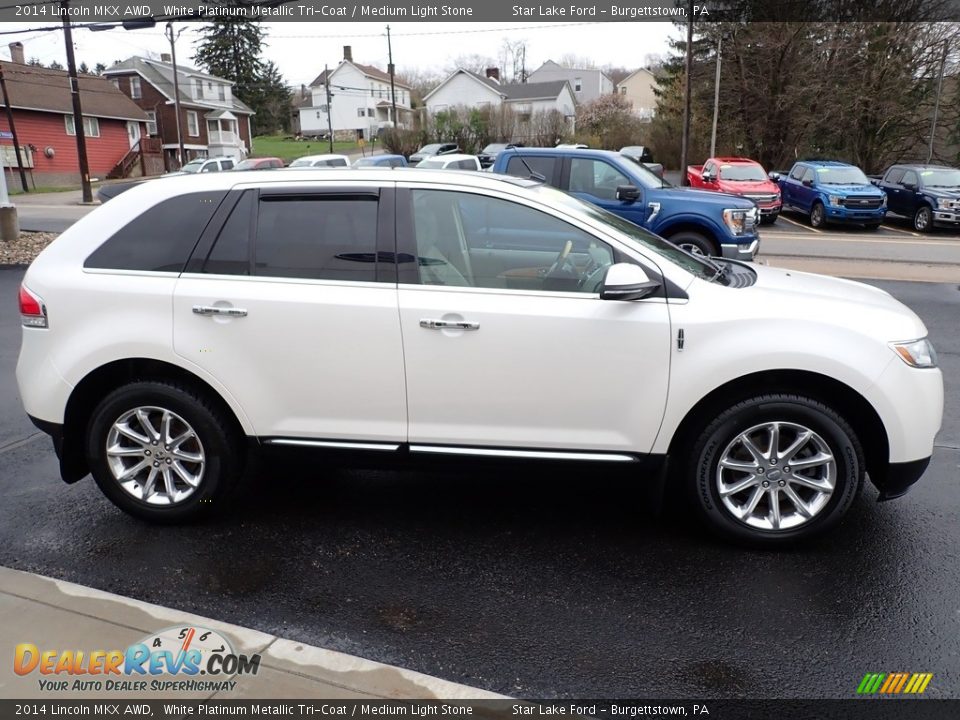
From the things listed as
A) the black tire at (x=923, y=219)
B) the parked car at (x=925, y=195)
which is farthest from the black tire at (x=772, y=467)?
the black tire at (x=923, y=219)

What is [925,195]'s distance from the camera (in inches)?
784

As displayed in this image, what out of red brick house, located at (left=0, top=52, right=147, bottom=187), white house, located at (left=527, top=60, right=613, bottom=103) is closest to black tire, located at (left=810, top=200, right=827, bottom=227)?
red brick house, located at (left=0, top=52, right=147, bottom=187)

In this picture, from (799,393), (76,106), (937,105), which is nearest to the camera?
(799,393)

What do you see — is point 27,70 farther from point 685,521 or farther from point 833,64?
point 685,521

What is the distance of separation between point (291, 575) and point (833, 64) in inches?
1511

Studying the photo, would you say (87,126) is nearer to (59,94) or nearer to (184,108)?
(59,94)

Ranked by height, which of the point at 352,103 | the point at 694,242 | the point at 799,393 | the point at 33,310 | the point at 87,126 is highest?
the point at 352,103

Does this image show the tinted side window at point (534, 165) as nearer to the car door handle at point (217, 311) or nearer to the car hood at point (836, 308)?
the car hood at point (836, 308)

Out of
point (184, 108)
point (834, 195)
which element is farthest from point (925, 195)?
point (184, 108)

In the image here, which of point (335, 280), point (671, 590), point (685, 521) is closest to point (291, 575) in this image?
point (335, 280)

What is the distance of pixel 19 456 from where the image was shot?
16.8 feet

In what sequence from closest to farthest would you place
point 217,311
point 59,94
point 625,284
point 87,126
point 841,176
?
1. point 625,284
2. point 217,311
3. point 841,176
4. point 59,94
5. point 87,126

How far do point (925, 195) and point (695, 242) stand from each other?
1258 centimetres

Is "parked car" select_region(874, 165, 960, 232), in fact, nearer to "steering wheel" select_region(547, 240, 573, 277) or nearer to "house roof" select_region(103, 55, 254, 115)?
"steering wheel" select_region(547, 240, 573, 277)
